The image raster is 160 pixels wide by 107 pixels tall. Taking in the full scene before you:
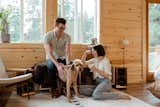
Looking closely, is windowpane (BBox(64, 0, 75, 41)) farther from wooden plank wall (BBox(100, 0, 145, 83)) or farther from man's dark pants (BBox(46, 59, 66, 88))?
man's dark pants (BBox(46, 59, 66, 88))

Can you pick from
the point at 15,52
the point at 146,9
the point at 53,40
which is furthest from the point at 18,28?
the point at 146,9

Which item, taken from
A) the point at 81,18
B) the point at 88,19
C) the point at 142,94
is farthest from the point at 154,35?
the point at 142,94

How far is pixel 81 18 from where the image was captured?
18.0ft

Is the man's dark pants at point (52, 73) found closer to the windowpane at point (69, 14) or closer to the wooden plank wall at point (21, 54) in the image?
the wooden plank wall at point (21, 54)

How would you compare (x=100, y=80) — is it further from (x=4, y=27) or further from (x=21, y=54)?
(x=4, y=27)

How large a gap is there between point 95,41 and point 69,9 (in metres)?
0.92

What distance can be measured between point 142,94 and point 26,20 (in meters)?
2.73

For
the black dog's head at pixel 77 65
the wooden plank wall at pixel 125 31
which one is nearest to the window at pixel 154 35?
the wooden plank wall at pixel 125 31

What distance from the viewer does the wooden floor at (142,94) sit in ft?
13.0

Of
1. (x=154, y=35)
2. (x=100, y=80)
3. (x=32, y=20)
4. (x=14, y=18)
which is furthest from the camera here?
(x=154, y=35)

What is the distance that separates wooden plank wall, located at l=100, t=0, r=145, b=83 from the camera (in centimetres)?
548

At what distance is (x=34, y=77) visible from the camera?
173 inches

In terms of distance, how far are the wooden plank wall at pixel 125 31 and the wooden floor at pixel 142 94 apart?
504mm

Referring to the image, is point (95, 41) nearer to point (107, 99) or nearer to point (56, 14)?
point (56, 14)
